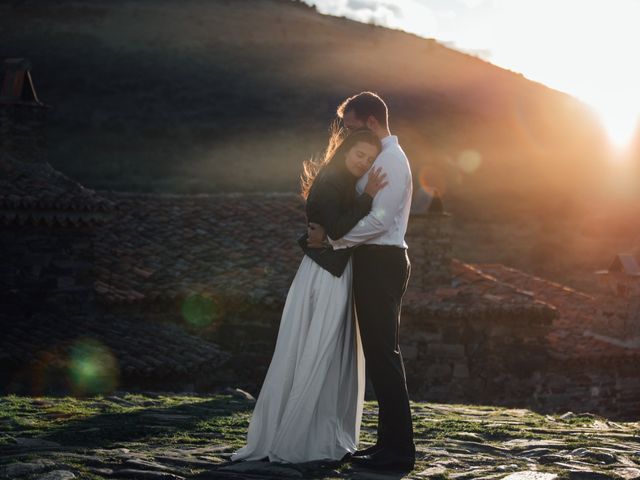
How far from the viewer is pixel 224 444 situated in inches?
249

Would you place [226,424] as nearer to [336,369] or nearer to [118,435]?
[118,435]

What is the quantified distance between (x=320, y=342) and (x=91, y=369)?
683cm

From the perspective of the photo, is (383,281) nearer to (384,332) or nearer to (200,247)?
(384,332)

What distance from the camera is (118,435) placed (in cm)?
640

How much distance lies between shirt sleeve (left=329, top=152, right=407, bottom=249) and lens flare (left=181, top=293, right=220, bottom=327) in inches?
397

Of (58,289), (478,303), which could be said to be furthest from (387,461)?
(478,303)

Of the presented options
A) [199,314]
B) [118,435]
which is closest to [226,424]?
[118,435]

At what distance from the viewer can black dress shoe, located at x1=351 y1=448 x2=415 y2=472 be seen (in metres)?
5.48

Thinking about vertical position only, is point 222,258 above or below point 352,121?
below

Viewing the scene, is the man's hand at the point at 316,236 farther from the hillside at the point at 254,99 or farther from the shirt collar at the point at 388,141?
the hillside at the point at 254,99

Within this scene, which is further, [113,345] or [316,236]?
[113,345]

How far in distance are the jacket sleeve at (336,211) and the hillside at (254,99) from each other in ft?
98.7

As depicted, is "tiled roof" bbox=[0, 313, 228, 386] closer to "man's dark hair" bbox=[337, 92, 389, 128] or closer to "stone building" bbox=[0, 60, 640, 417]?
"stone building" bbox=[0, 60, 640, 417]

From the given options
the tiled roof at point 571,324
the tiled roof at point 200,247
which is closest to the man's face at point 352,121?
the tiled roof at point 200,247
